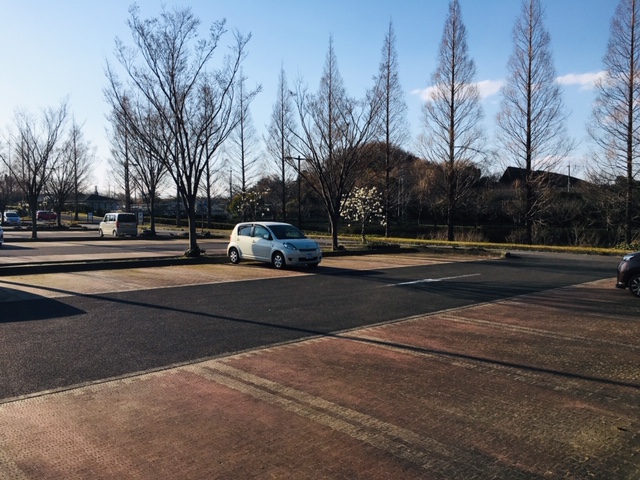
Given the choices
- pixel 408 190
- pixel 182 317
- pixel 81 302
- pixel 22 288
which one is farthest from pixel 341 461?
pixel 408 190

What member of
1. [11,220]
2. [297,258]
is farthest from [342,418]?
[11,220]

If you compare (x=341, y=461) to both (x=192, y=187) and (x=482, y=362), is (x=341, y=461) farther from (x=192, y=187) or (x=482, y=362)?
(x=192, y=187)

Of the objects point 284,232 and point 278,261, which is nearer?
point 278,261

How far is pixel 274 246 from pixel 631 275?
9987 mm

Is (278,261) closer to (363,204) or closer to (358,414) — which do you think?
(358,414)

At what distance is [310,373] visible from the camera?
234 inches

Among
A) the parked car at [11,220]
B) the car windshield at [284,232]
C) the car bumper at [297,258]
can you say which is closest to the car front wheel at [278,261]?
the car bumper at [297,258]

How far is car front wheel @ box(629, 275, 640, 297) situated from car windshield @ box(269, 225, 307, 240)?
9646 millimetres

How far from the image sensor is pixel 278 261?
17.2 m

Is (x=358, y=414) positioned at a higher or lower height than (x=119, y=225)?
lower

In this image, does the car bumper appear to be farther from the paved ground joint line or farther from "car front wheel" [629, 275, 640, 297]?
the paved ground joint line

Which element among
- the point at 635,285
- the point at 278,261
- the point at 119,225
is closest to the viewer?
the point at 635,285

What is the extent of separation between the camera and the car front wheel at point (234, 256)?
18739mm

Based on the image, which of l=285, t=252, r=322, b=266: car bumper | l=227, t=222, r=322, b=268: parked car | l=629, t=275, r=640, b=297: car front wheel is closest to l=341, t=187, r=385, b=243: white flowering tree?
l=227, t=222, r=322, b=268: parked car
